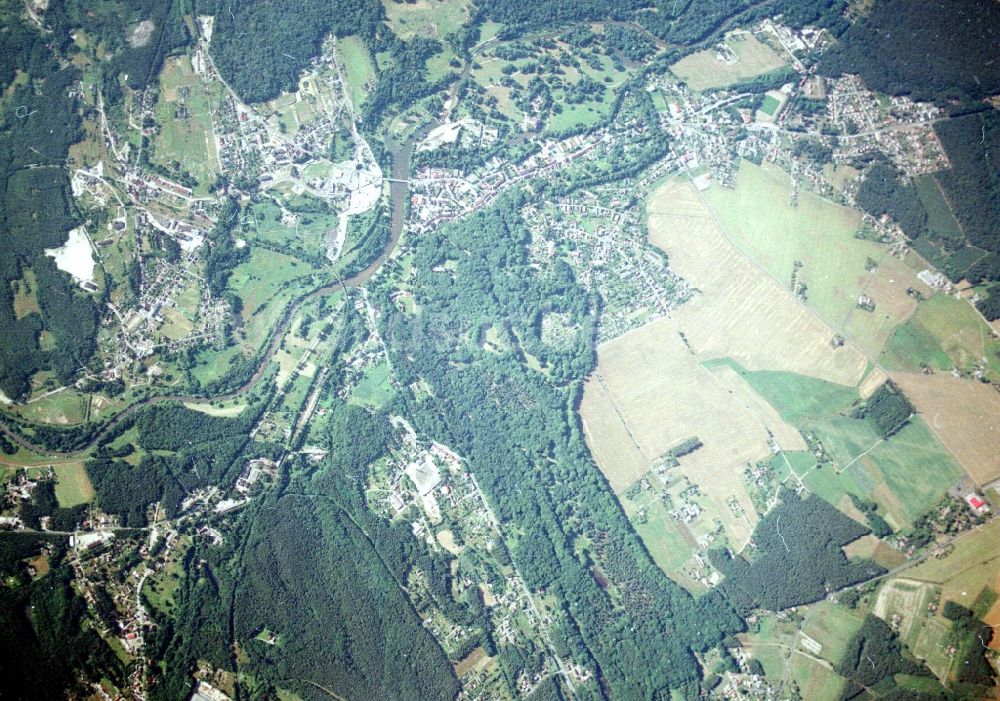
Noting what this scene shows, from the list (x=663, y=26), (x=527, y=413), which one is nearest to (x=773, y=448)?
(x=527, y=413)

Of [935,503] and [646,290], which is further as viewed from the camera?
[646,290]

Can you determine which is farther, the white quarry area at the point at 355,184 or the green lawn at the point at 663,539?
the white quarry area at the point at 355,184

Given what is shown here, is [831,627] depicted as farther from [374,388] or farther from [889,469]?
[374,388]

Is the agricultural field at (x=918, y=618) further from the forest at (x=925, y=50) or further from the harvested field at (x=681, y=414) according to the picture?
the forest at (x=925, y=50)

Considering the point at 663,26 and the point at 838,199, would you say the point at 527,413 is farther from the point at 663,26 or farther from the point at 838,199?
the point at 663,26

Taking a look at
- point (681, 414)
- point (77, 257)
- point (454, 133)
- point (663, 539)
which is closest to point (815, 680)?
point (663, 539)

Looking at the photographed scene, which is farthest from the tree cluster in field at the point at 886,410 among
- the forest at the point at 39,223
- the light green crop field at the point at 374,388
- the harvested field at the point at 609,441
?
the forest at the point at 39,223
